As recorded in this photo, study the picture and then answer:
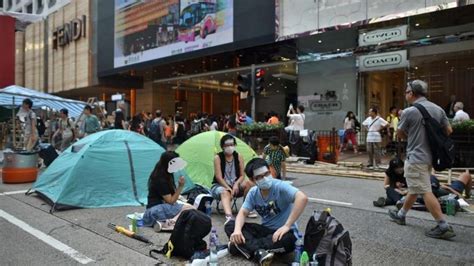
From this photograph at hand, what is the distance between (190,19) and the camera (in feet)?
71.2

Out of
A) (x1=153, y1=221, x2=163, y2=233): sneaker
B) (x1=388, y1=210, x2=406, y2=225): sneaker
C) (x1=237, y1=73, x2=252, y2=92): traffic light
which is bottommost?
(x1=153, y1=221, x2=163, y2=233): sneaker

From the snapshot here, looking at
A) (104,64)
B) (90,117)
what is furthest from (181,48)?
(90,117)

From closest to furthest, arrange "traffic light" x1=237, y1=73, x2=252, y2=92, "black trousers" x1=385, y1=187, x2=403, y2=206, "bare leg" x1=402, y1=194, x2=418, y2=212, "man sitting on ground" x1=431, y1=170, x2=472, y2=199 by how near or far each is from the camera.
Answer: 1. "bare leg" x1=402, y1=194, x2=418, y2=212
2. "man sitting on ground" x1=431, y1=170, x2=472, y2=199
3. "black trousers" x1=385, y1=187, x2=403, y2=206
4. "traffic light" x1=237, y1=73, x2=252, y2=92

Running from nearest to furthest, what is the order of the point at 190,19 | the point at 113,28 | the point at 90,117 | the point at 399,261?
the point at 399,261 < the point at 90,117 < the point at 190,19 < the point at 113,28

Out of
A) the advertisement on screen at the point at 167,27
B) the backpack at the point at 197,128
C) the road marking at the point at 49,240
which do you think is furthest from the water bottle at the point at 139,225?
the backpack at the point at 197,128

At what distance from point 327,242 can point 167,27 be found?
69.6 feet

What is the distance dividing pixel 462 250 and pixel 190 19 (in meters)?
19.2

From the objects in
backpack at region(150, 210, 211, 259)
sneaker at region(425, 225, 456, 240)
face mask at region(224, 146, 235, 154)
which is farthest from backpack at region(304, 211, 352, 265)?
face mask at region(224, 146, 235, 154)

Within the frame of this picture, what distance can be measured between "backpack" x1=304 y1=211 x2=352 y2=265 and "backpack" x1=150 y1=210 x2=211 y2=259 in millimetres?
1170

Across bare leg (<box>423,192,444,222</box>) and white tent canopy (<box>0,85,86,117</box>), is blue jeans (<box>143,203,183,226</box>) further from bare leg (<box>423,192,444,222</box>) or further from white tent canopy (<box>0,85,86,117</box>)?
white tent canopy (<box>0,85,86,117</box>)

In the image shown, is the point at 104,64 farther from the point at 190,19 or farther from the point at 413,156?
the point at 413,156

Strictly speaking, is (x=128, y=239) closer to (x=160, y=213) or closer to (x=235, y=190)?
(x=160, y=213)

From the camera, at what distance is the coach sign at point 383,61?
15.1m

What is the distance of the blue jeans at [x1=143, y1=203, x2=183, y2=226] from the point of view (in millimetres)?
5520
